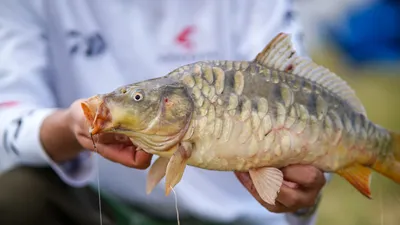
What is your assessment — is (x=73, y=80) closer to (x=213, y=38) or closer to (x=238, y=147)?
(x=213, y=38)

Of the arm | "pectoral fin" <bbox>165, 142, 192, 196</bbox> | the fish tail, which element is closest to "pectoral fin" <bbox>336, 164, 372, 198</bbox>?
the fish tail

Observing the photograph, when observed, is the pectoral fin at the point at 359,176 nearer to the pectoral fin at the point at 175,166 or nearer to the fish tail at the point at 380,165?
the fish tail at the point at 380,165

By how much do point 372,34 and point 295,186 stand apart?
1.95m

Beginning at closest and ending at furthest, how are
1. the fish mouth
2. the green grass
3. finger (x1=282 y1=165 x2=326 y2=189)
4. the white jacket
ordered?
1. the fish mouth
2. finger (x1=282 y1=165 x2=326 y2=189)
3. the white jacket
4. the green grass

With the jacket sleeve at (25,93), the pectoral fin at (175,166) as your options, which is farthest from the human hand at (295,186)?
the jacket sleeve at (25,93)

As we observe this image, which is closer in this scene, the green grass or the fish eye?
the fish eye

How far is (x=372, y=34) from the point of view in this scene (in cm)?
261

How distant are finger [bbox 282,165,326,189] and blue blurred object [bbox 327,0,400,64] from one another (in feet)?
6.09

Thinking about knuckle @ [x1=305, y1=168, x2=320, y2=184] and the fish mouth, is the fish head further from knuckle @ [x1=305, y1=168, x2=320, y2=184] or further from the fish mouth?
knuckle @ [x1=305, y1=168, x2=320, y2=184]

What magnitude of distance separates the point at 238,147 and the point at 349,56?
197 centimetres

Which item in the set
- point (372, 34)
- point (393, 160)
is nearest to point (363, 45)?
Result: point (372, 34)

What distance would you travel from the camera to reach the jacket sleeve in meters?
0.99

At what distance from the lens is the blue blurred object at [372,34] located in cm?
256

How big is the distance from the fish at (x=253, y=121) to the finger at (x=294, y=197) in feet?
0.17
